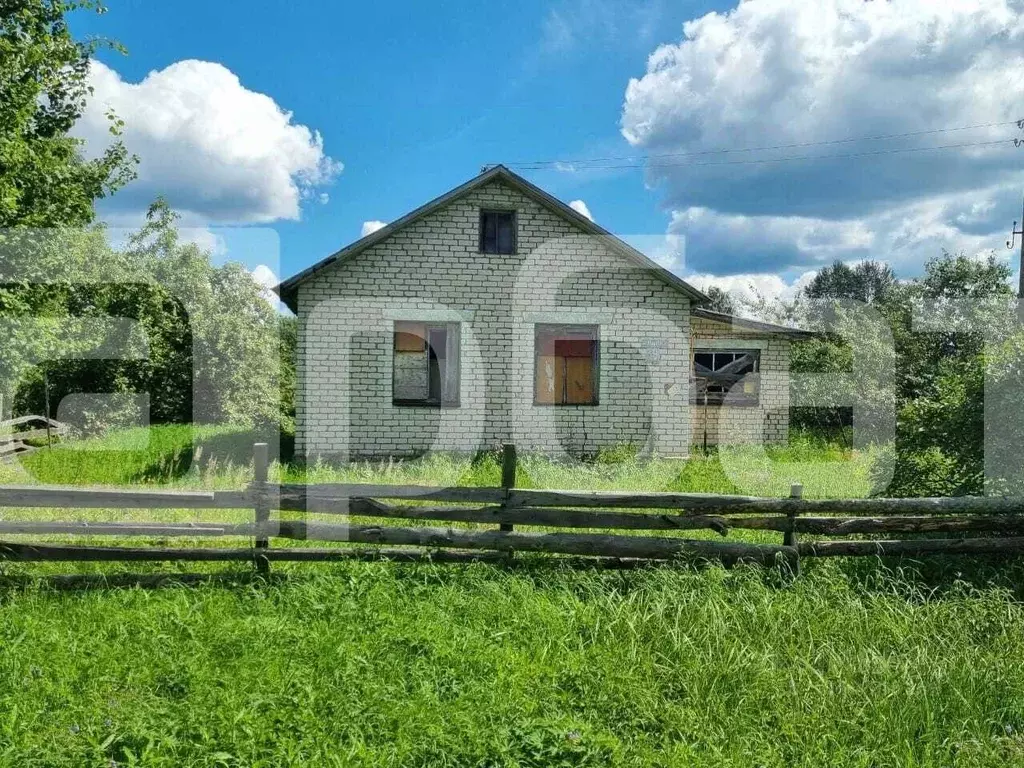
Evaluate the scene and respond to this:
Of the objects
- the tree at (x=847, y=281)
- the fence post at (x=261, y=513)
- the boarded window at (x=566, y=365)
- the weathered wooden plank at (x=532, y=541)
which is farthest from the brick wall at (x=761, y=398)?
the tree at (x=847, y=281)

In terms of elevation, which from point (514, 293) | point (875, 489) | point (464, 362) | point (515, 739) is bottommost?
point (515, 739)

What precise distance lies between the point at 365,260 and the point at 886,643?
383 inches

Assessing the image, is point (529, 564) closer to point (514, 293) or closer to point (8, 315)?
point (514, 293)

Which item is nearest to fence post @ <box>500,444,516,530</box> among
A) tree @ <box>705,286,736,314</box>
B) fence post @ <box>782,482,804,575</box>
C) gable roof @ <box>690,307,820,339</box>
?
fence post @ <box>782,482,804,575</box>

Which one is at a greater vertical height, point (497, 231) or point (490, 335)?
point (497, 231)

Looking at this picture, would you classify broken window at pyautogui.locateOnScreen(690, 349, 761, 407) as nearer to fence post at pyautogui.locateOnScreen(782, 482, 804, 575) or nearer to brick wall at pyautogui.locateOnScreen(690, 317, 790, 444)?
brick wall at pyautogui.locateOnScreen(690, 317, 790, 444)

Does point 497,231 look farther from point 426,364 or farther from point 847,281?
point 847,281

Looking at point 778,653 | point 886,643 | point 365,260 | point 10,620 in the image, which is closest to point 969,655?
point 886,643

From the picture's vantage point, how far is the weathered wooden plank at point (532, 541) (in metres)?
5.90

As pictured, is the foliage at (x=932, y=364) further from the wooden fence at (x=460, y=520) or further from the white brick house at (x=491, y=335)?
the white brick house at (x=491, y=335)

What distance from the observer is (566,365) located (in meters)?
12.8

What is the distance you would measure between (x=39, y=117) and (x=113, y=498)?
1086 centimetres

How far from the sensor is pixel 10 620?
4801mm

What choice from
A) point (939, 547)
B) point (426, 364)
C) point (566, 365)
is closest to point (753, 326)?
point (566, 365)
